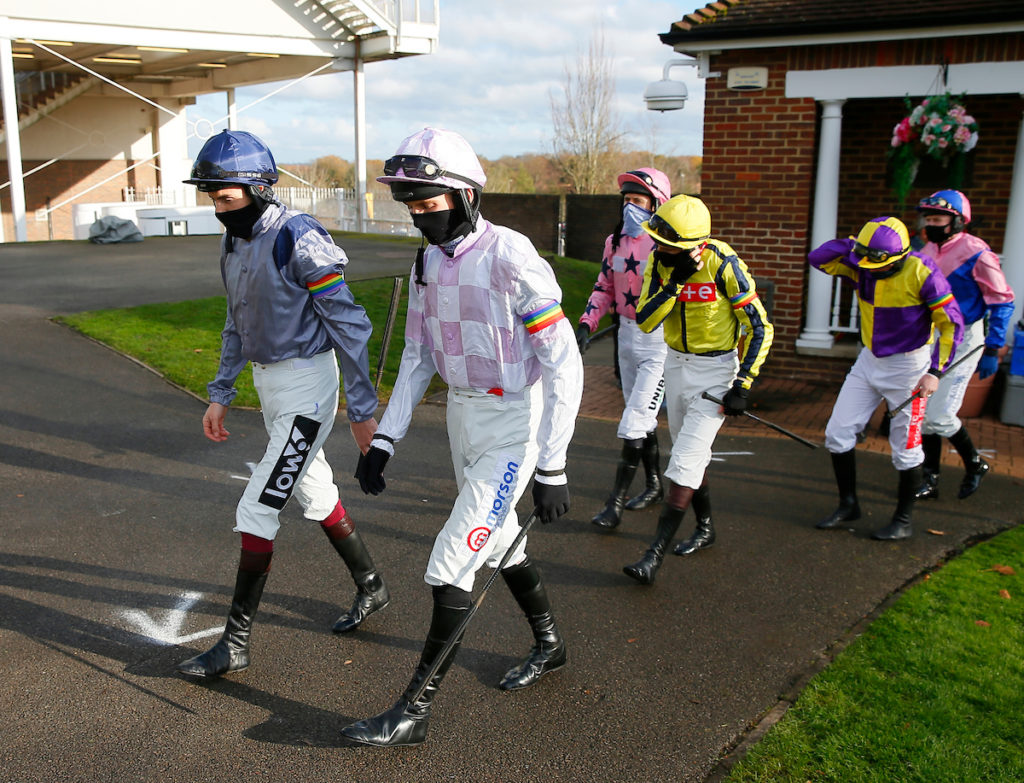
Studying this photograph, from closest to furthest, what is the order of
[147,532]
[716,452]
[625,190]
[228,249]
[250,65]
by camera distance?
1. [228,249]
2. [147,532]
3. [625,190]
4. [716,452]
5. [250,65]

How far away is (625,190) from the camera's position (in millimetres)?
6195

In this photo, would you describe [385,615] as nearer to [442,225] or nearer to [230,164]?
[442,225]

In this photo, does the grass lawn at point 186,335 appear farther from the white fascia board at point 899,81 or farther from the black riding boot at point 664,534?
the white fascia board at point 899,81

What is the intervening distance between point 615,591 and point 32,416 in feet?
18.4

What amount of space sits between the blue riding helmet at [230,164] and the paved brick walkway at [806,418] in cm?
535

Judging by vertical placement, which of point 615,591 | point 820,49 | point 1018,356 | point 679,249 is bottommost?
point 615,591

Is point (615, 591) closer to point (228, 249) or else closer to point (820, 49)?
point (228, 249)

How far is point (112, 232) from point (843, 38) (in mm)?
15148

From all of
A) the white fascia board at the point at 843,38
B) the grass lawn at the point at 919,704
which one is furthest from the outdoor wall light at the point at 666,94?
the grass lawn at the point at 919,704

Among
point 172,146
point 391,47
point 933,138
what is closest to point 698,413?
point 933,138

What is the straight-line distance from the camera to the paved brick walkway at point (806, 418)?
25.3 feet

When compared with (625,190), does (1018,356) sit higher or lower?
lower

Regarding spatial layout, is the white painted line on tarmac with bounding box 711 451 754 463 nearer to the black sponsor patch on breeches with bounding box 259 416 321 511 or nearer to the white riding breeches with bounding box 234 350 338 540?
the white riding breeches with bounding box 234 350 338 540

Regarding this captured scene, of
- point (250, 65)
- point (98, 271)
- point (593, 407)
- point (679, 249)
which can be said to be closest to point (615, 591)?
point (679, 249)
